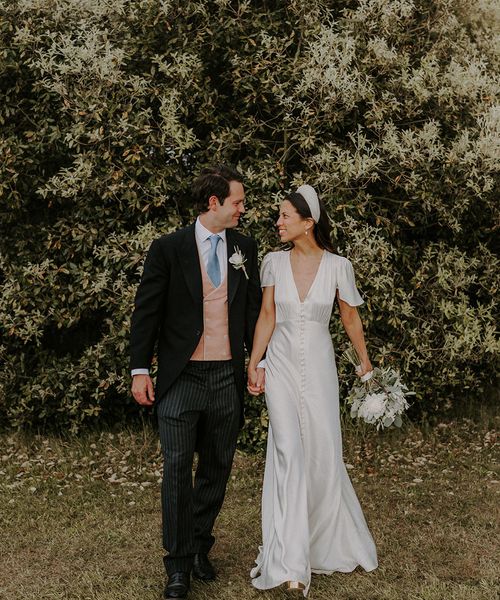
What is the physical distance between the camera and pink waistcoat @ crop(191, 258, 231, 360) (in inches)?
168

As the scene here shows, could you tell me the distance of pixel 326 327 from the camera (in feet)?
15.0

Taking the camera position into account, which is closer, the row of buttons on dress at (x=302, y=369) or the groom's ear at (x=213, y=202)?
the groom's ear at (x=213, y=202)

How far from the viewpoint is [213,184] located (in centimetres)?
429

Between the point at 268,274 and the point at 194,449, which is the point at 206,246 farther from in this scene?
the point at 194,449

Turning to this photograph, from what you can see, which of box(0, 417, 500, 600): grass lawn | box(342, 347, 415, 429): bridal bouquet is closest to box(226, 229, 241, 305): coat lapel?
box(342, 347, 415, 429): bridal bouquet

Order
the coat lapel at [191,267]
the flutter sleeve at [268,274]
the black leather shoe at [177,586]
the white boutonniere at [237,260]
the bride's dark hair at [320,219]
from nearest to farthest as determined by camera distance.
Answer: the black leather shoe at [177,586]
the coat lapel at [191,267]
the white boutonniere at [237,260]
the bride's dark hair at [320,219]
the flutter sleeve at [268,274]

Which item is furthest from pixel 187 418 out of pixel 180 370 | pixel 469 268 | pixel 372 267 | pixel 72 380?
pixel 469 268

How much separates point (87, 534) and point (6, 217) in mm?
3302

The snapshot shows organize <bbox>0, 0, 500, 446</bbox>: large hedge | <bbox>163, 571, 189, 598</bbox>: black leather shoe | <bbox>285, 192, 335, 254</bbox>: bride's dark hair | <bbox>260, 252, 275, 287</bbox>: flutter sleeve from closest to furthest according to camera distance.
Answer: <bbox>163, 571, 189, 598</bbox>: black leather shoe → <bbox>285, 192, 335, 254</bbox>: bride's dark hair → <bbox>260, 252, 275, 287</bbox>: flutter sleeve → <bbox>0, 0, 500, 446</bbox>: large hedge

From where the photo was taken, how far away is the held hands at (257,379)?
15.0 feet

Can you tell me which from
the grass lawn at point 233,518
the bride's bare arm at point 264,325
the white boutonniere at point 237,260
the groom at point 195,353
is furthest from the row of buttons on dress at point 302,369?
the grass lawn at point 233,518

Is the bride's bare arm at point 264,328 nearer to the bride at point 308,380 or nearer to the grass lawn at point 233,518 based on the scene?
the bride at point 308,380

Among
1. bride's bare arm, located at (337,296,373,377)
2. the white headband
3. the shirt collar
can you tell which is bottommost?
bride's bare arm, located at (337,296,373,377)

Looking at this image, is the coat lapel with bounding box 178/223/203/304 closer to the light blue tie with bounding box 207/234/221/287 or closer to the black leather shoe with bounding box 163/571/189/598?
the light blue tie with bounding box 207/234/221/287
